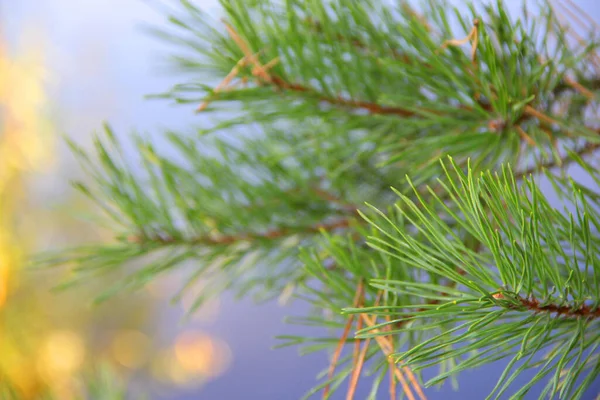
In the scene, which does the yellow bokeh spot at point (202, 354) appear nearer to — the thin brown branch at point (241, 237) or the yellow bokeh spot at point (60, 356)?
the yellow bokeh spot at point (60, 356)

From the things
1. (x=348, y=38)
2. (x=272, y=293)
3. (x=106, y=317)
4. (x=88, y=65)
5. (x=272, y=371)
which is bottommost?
(x=272, y=371)

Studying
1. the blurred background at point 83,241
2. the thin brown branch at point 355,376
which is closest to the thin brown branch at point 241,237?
the thin brown branch at point 355,376

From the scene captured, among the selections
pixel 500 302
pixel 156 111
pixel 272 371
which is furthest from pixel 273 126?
pixel 156 111

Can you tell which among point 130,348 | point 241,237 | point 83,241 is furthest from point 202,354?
point 241,237

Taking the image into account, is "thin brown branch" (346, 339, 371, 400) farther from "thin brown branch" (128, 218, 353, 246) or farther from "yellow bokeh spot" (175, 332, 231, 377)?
"yellow bokeh spot" (175, 332, 231, 377)

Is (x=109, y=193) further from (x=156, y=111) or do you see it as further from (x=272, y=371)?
(x=156, y=111)

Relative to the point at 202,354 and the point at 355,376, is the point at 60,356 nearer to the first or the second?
the point at 202,354

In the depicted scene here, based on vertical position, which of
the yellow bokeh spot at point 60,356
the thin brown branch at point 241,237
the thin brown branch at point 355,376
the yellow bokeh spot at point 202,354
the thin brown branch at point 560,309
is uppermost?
the thin brown branch at point 241,237

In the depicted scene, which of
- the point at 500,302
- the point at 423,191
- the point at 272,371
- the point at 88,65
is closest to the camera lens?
the point at 500,302
